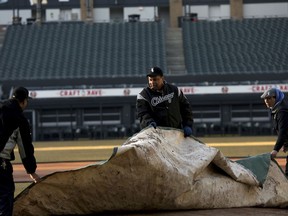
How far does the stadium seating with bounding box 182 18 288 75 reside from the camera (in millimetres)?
48500

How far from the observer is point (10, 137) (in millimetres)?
8078

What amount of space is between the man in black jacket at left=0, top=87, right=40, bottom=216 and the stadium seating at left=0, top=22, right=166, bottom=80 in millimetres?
38784

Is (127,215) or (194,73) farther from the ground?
(127,215)

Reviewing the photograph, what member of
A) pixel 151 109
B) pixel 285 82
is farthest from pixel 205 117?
pixel 151 109

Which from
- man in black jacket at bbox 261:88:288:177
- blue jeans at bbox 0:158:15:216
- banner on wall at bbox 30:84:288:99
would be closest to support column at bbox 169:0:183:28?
banner on wall at bbox 30:84:288:99

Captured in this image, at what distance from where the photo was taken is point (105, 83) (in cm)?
4612

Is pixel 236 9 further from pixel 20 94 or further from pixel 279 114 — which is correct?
pixel 20 94

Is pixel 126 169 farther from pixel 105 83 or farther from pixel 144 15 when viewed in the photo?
pixel 144 15

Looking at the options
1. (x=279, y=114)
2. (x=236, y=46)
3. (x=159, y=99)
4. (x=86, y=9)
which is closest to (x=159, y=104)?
(x=159, y=99)

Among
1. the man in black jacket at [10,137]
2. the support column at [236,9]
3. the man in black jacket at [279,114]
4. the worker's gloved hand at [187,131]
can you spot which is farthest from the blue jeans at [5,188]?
the support column at [236,9]

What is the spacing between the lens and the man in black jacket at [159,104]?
9875mm

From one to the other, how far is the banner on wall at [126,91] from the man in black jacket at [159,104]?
3375 centimetres

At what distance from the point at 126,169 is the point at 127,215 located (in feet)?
2.68

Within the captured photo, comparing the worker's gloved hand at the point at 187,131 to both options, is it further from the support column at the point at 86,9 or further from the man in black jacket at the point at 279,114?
the support column at the point at 86,9
